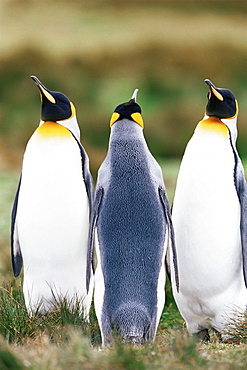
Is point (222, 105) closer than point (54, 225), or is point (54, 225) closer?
point (54, 225)

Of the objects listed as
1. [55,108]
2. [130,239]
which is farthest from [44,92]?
[130,239]

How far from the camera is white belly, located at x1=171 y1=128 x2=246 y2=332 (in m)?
4.50

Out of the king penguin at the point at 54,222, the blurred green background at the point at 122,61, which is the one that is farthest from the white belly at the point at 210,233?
the blurred green background at the point at 122,61

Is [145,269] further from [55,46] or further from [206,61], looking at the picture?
[55,46]

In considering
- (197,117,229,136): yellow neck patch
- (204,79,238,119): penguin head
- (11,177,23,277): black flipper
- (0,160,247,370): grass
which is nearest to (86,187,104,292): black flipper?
(0,160,247,370): grass

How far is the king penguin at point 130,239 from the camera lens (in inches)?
150

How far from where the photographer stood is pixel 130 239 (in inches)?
155

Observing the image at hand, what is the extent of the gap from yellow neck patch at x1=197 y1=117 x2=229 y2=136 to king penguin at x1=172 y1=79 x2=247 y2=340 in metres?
0.05

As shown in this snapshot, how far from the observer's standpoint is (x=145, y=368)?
2881 millimetres

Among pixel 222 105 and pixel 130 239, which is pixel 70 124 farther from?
pixel 130 239

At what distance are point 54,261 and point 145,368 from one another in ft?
5.97

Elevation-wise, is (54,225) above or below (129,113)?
below

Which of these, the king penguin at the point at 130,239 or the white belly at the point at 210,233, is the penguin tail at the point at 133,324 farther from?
the white belly at the point at 210,233

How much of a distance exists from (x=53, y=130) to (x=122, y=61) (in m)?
24.3
